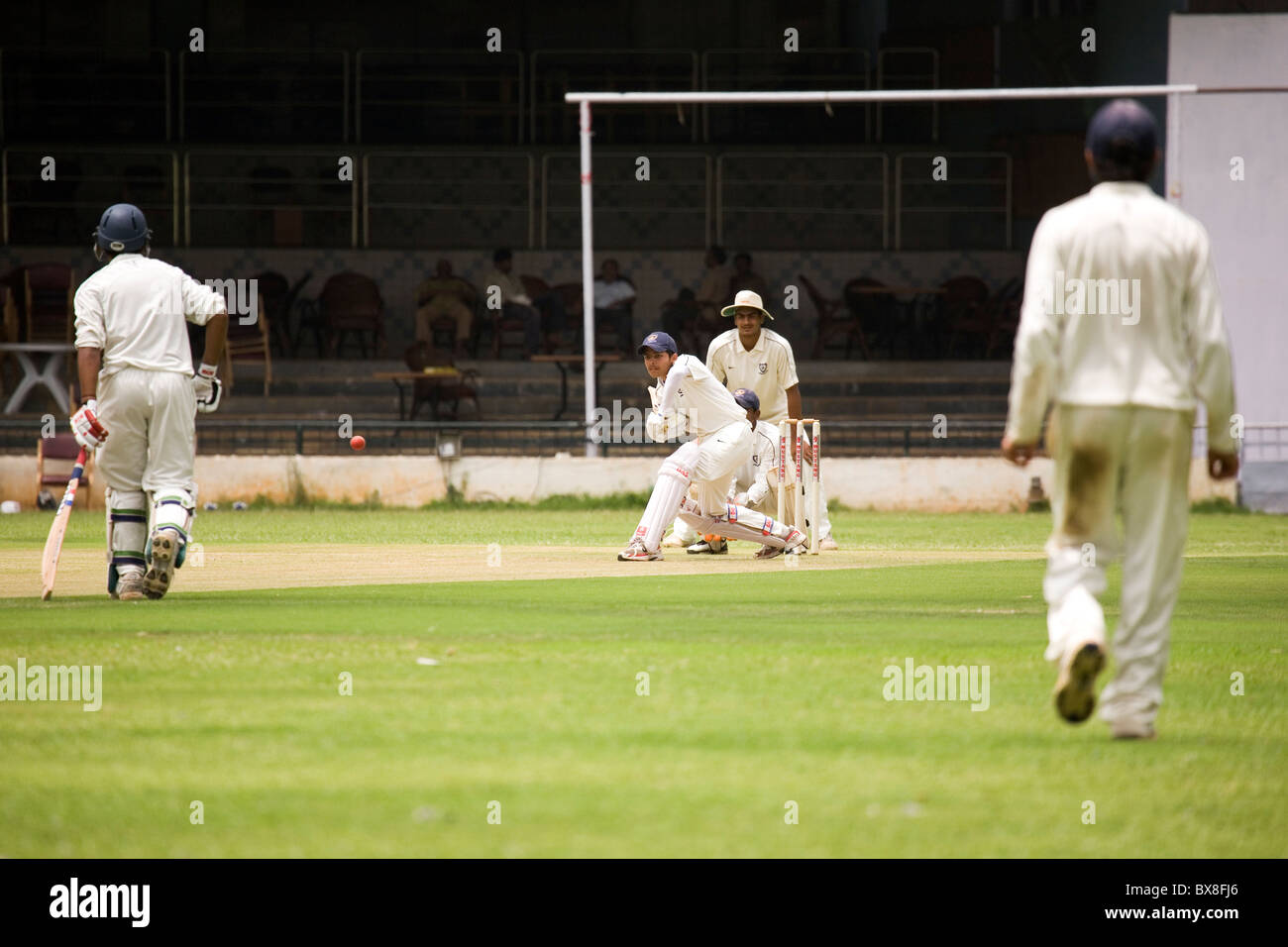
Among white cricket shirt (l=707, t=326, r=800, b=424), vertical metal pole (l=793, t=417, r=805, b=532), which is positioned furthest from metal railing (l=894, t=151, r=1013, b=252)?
vertical metal pole (l=793, t=417, r=805, b=532)

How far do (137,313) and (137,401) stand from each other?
50 cm

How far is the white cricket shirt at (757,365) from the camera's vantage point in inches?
642

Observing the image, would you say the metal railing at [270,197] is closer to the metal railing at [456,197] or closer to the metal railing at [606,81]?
the metal railing at [456,197]

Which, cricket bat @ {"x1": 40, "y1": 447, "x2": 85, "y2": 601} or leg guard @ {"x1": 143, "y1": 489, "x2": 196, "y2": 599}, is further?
cricket bat @ {"x1": 40, "y1": 447, "x2": 85, "y2": 601}

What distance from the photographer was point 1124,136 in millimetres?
6543

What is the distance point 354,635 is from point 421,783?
3730mm

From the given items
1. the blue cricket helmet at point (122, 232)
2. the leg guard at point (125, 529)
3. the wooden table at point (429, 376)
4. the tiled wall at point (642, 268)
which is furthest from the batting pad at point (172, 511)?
the tiled wall at point (642, 268)

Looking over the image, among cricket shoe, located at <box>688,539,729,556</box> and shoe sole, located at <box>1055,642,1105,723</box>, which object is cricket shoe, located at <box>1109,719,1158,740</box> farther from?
cricket shoe, located at <box>688,539,729,556</box>

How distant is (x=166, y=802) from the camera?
5.45 metres

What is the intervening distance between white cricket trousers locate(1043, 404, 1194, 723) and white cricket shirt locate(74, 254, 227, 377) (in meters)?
6.04

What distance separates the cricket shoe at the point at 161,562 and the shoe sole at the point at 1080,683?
19.7ft

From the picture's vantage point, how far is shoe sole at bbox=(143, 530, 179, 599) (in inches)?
426
